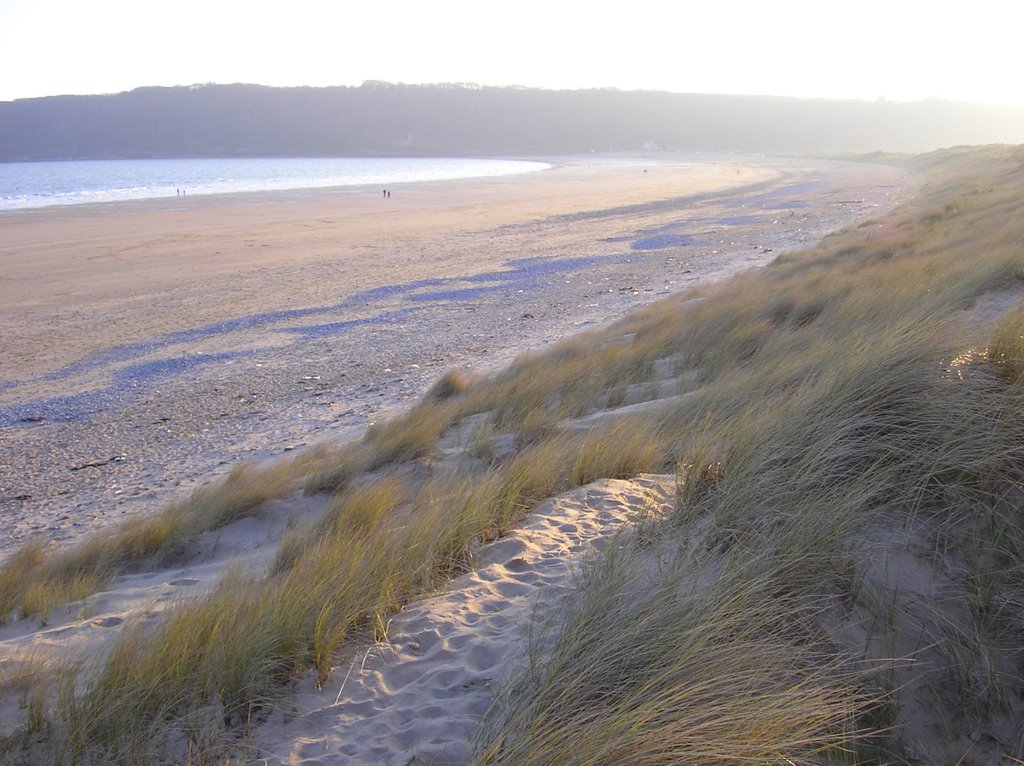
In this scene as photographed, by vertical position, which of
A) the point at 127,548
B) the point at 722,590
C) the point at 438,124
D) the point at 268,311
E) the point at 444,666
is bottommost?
the point at 127,548

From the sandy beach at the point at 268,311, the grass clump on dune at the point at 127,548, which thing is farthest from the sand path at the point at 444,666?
the sandy beach at the point at 268,311

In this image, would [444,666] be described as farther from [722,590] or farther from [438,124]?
[438,124]

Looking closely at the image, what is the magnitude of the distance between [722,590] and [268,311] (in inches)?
528

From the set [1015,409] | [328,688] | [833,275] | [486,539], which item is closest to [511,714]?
[328,688]

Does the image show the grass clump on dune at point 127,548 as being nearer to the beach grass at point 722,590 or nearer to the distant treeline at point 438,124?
the beach grass at point 722,590

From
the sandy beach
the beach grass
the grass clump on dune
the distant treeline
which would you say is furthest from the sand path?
the distant treeline

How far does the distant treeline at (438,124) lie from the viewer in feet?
395

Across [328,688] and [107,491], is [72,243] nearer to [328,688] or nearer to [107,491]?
[107,491]

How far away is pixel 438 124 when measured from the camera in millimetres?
126062

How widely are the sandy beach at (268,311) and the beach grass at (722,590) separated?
2588 millimetres

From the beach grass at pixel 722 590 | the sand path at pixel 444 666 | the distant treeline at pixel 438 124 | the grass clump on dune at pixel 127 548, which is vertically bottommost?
the grass clump on dune at pixel 127 548

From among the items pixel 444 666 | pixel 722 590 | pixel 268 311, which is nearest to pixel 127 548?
pixel 444 666

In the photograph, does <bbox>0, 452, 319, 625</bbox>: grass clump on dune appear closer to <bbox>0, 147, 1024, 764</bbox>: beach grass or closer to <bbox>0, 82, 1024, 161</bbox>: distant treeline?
<bbox>0, 147, 1024, 764</bbox>: beach grass

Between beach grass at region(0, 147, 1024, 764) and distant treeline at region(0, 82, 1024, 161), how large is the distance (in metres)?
114
